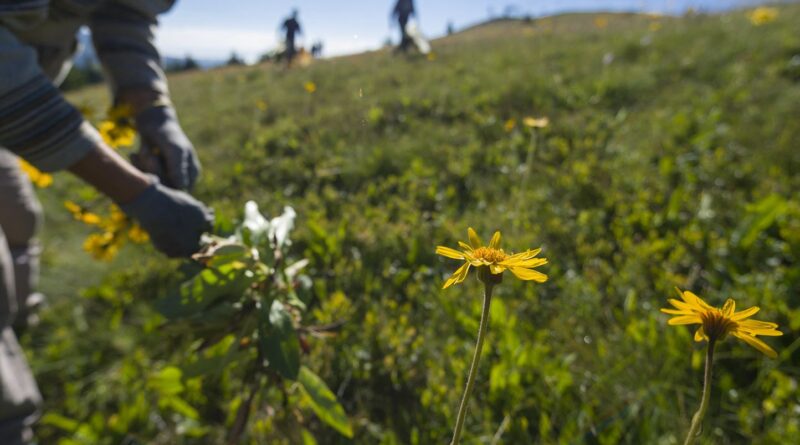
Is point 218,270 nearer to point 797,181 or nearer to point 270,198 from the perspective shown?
point 270,198

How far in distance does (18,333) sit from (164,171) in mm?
1730

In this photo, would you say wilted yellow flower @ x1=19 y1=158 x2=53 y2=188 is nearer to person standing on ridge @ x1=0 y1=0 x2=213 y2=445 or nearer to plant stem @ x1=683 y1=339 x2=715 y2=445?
person standing on ridge @ x1=0 y1=0 x2=213 y2=445

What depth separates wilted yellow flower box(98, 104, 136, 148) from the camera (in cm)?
198

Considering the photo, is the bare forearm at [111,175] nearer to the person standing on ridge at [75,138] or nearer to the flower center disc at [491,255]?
the person standing on ridge at [75,138]

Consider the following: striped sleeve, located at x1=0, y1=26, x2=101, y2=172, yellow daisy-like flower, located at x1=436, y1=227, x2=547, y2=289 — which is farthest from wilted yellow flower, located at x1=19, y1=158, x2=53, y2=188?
yellow daisy-like flower, located at x1=436, y1=227, x2=547, y2=289

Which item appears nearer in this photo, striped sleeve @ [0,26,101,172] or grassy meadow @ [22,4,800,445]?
striped sleeve @ [0,26,101,172]

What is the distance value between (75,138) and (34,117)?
109mm

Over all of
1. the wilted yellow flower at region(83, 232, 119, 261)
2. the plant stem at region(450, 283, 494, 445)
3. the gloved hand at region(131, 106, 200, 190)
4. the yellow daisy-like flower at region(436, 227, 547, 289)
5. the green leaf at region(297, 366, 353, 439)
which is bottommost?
the green leaf at region(297, 366, 353, 439)

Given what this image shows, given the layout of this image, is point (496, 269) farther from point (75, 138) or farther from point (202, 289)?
point (75, 138)

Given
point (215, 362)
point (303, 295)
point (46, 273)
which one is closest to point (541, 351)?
point (303, 295)

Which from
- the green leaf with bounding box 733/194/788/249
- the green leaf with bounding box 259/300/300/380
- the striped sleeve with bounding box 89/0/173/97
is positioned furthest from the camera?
the green leaf with bounding box 733/194/788/249

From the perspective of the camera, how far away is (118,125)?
2000 mm

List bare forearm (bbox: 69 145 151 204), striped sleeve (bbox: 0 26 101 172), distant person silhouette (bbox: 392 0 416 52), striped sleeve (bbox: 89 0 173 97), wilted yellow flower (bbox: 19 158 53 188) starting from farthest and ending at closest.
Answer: wilted yellow flower (bbox: 19 158 53 188) < striped sleeve (bbox: 89 0 173 97) < distant person silhouette (bbox: 392 0 416 52) < bare forearm (bbox: 69 145 151 204) < striped sleeve (bbox: 0 26 101 172)

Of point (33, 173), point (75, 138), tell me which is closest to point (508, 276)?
point (75, 138)
